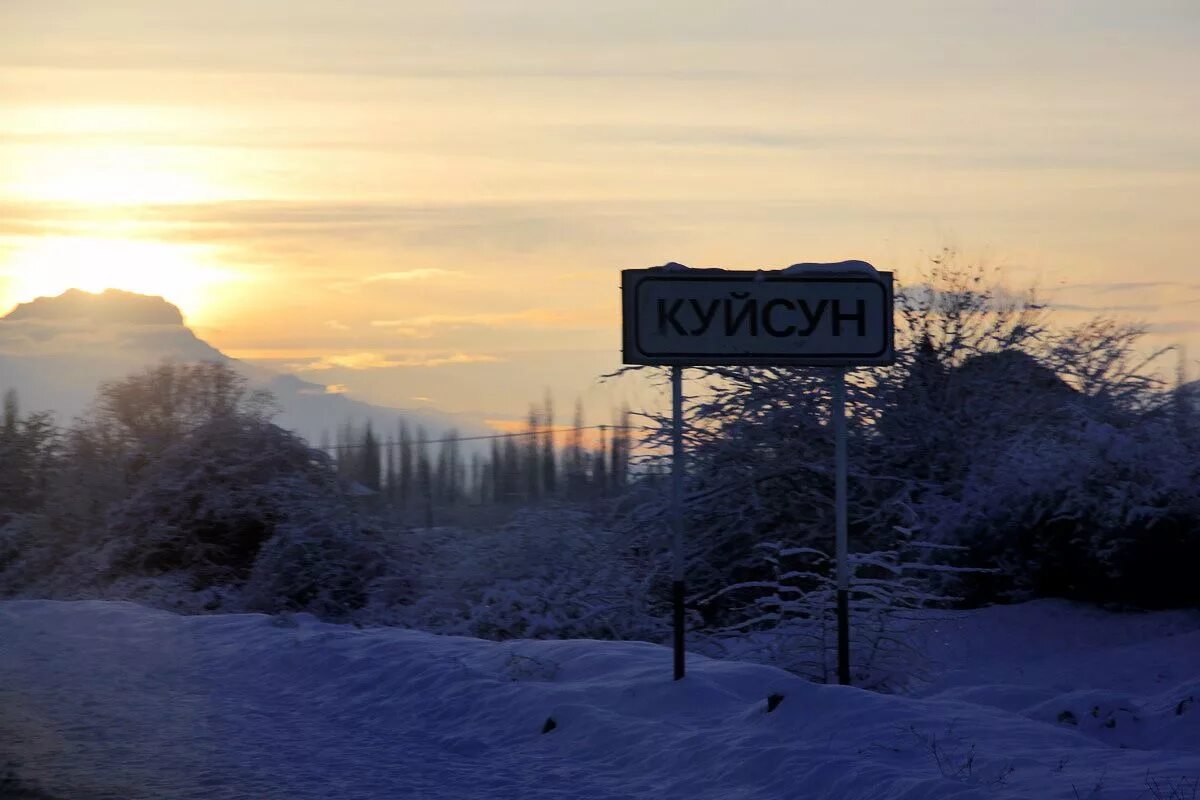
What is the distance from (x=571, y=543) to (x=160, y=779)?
1442cm

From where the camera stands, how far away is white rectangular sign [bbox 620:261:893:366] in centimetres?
1141

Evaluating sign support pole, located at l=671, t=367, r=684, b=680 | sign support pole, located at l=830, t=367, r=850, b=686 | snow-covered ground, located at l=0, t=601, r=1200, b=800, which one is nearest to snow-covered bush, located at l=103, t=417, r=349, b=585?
snow-covered ground, located at l=0, t=601, r=1200, b=800

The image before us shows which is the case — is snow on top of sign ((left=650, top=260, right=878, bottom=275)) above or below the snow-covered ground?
above

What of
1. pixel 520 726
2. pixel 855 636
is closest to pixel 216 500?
pixel 855 636

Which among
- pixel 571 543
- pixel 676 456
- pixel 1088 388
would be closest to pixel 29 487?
pixel 571 543

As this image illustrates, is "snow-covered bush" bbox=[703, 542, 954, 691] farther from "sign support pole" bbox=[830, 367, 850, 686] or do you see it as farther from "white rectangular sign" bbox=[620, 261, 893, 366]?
"white rectangular sign" bbox=[620, 261, 893, 366]

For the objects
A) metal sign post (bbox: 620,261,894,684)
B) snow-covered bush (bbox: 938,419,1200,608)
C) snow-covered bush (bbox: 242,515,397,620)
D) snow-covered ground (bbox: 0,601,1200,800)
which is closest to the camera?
snow-covered ground (bbox: 0,601,1200,800)

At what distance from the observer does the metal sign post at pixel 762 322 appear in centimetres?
1139

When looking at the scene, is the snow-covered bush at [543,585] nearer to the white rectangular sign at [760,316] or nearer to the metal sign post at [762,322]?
the metal sign post at [762,322]

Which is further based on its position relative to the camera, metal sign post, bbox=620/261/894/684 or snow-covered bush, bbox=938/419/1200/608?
snow-covered bush, bbox=938/419/1200/608

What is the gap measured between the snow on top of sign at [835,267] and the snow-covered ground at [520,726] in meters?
3.43

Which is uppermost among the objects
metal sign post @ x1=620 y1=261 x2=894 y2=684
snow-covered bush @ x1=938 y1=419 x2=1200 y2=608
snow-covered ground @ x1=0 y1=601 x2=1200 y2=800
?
metal sign post @ x1=620 y1=261 x2=894 y2=684

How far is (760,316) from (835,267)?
789 mm

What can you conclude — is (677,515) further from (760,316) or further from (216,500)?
(216,500)
